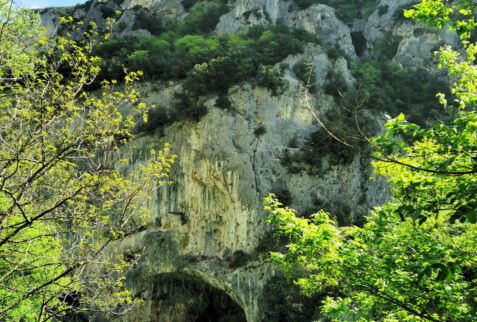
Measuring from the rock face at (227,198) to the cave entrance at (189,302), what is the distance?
66mm

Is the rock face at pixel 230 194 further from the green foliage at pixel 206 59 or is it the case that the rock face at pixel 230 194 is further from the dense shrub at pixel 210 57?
the dense shrub at pixel 210 57

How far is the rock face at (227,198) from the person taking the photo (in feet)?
72.7

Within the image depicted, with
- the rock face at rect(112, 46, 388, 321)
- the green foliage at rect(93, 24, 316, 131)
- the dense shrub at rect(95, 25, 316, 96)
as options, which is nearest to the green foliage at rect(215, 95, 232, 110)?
the rock face at rect(112, 46, 388, 321)

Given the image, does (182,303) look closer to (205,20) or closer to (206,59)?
(206,59)

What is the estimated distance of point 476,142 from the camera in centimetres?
433

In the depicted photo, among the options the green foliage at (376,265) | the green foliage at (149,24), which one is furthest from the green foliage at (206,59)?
the green foliage at (376,265)

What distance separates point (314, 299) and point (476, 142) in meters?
15.7

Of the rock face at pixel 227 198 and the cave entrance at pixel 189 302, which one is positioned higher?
the rock face at pixel 227 198

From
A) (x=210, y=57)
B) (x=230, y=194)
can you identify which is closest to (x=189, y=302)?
(x=230, y=194)

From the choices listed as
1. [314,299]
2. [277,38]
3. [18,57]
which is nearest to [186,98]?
[277,38]

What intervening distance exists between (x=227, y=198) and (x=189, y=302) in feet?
25.6

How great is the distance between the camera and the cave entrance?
2398cm

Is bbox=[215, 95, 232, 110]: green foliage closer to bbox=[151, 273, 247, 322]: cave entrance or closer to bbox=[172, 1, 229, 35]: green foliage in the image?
bbox=[151, 273, 247, 322]: cave entrance

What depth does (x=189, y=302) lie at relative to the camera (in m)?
24.7
